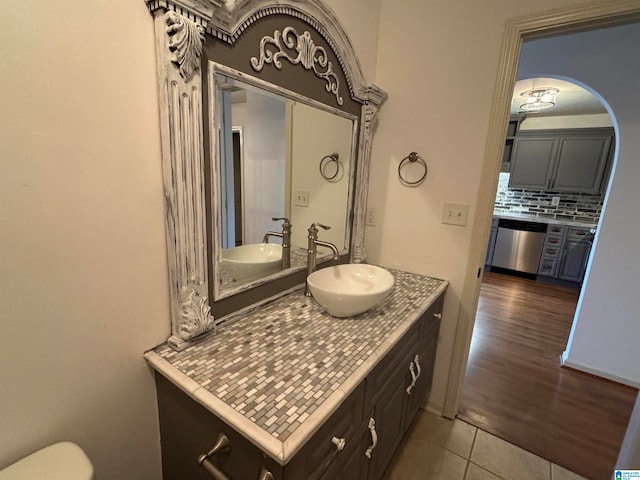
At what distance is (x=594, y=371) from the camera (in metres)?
2.23

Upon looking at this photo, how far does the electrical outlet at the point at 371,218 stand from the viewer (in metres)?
1.85

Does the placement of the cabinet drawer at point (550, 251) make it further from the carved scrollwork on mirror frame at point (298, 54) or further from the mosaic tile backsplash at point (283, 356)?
the carved scrollwork on mirror frame at point (298, 54)

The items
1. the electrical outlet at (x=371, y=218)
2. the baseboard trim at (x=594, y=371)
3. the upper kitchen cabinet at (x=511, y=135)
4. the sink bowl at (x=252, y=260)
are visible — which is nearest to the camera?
the sink bowl at (x=252, y=260)

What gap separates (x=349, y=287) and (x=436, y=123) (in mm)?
989

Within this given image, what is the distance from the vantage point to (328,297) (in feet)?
3.70

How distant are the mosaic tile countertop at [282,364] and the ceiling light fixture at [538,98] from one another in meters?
3.28

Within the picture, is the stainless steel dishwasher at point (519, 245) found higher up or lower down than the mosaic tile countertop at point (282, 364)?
lower down

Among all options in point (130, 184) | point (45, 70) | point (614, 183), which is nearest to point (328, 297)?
point (130, 184)

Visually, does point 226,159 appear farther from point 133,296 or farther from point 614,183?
point 614,183

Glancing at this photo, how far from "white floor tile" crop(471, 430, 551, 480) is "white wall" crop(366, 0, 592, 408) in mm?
299

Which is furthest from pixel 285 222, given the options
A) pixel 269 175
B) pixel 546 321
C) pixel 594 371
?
pixel 546 321

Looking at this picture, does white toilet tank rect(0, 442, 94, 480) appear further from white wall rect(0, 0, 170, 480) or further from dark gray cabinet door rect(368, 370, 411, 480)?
dark gray cabinet door rect(368, 370, 411, 480)

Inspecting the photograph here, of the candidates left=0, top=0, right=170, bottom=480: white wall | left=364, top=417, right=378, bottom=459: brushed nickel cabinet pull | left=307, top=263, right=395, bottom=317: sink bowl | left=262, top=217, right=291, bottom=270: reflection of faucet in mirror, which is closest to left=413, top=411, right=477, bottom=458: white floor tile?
left=364, top=417, right=378, bottom=459: brushed nickel cabinet pull

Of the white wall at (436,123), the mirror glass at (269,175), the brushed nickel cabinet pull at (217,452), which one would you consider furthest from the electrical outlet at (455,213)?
the brushed nickel cabinet pull at (217,452)
